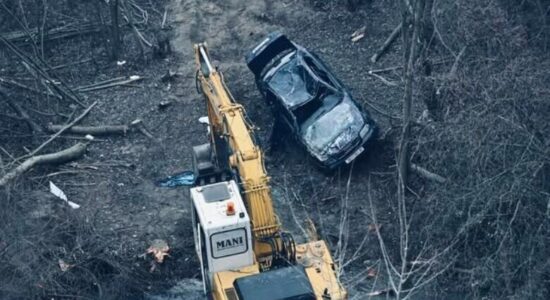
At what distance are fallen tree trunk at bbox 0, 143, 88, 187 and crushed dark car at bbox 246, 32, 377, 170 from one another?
3783 mm

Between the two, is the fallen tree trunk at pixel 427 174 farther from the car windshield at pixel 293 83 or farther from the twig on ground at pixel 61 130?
the twig on ground at pixel 61 130

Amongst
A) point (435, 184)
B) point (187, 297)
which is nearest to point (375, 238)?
point (435, 184)

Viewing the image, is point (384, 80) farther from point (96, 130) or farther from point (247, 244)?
point (247, 244)

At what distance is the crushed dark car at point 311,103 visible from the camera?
610 inches

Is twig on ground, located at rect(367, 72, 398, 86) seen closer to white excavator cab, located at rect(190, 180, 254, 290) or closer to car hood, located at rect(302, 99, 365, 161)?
car hood, located at rect(302, 99, 365, 161)

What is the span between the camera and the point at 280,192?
1580cm

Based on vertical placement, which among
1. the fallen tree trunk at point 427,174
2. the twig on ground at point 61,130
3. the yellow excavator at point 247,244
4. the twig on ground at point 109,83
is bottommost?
the twig on ground at point 109,83

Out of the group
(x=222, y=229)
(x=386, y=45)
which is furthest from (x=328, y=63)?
(x=222, y=229)

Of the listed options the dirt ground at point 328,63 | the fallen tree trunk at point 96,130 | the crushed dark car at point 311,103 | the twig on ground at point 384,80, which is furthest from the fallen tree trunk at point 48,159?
the twig on ground at point 384,80

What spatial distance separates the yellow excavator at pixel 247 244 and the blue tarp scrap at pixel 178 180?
11.9 ft

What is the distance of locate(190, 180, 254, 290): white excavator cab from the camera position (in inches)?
427

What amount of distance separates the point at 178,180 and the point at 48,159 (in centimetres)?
247

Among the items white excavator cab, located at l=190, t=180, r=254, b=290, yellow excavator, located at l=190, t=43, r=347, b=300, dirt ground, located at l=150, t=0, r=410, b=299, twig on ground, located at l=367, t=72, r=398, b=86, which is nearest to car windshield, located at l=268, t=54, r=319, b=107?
dirt ground, located at l=150, t=0, r=410, b=299

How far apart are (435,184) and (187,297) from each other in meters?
4.52
